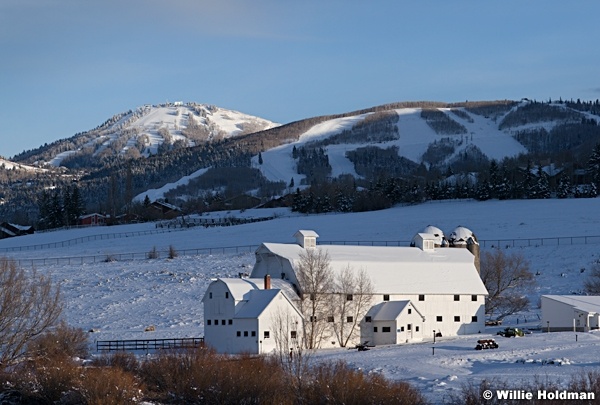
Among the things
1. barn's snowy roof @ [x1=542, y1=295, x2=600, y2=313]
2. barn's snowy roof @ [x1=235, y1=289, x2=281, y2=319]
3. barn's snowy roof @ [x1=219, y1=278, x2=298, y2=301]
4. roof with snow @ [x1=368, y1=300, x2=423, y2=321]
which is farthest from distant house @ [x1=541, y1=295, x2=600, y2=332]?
barn's snowy roof @ [x1=235, y1=289, x2=281, y2=319]

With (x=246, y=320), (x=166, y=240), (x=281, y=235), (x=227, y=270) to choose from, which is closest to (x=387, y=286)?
(x=246, y=320)

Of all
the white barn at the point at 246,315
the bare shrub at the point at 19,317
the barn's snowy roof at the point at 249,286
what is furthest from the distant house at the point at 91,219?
the bare shrub at the point at 19,317

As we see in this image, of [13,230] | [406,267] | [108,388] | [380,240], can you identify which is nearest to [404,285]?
[406,267]

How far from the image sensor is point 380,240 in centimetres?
9594

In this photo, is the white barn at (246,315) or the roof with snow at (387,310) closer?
the white barn at (246,315)

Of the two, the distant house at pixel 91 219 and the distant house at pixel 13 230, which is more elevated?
the distant house at pixel 91 219

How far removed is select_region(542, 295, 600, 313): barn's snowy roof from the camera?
56.2 metres

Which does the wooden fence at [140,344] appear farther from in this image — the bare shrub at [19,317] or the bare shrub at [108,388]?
the bare shrub at [108,388]

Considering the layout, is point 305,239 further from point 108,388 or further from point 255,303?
point 108,388

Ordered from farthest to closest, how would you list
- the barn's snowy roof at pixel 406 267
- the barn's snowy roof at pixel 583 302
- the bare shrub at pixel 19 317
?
1. the barn's snowy roof at pixel 406 267
2. the barn's snowy roof at pixel 583 302
3. the bare shrub at pixel 19 317

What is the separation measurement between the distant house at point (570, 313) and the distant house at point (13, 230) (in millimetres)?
105800

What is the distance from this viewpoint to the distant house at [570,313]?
55.8 meters

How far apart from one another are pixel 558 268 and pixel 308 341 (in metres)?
31.6

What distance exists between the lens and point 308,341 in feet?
177
